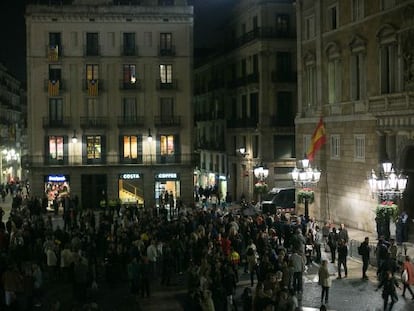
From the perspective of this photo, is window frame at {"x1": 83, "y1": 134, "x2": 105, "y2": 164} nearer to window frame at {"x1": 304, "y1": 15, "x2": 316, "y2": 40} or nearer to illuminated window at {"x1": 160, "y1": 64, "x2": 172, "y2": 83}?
illuminated window at {"x1": 160, "y1": 64, "x2": 172, "y2": 83}

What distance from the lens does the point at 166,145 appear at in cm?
5569

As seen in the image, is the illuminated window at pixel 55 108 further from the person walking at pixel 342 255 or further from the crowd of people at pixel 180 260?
the person walking at pixel 342 255

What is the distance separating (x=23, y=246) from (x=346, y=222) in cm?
1930

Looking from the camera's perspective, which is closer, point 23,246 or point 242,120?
point 23,246

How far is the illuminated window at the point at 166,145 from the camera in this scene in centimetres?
5556

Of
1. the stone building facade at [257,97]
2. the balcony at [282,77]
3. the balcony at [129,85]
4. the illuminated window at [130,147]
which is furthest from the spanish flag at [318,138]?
the balcony at [129,85]

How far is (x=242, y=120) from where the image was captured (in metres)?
59.7

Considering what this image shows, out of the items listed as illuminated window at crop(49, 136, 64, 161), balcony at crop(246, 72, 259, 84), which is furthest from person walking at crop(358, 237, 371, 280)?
illuminated window at crop(49, 136, 64, 161)

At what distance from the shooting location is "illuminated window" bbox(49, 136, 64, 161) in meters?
54.3

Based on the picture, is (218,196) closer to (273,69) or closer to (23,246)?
(273,69)

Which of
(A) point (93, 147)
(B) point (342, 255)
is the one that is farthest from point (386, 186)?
(A) point (93, 147)

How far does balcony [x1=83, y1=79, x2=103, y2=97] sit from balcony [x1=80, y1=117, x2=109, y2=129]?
1.88 meters

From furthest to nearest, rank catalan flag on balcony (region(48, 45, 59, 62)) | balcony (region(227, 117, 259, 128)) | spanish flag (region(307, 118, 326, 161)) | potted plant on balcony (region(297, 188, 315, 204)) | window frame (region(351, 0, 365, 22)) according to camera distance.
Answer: balcony (region(227, 117, 259, 128))
catalan flag on balcony (region(48, 45, 59, 62))
spanish flag (region(307, 118, 326, 161))
potted plant on balcony (region(297, 188, 315, 204))
window frame (region(351, 0, 365, 22))

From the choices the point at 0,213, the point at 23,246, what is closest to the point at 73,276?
the point at 23,246
